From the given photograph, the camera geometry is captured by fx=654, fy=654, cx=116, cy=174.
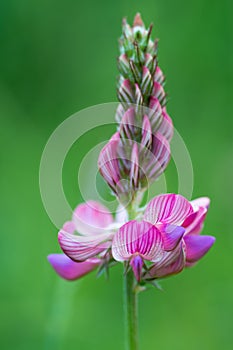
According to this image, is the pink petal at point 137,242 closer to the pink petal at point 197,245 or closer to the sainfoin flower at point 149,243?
the sainfoin flower at point 149,243

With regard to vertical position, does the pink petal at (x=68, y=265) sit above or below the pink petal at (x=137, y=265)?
above

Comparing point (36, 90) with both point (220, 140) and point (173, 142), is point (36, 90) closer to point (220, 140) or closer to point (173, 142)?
point (220, 140)

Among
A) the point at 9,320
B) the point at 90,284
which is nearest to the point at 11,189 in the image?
the point at 90,284

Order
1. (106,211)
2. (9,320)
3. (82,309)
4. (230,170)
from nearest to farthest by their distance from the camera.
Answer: (106,211)
(9,320)
(82,309)
(230,170)

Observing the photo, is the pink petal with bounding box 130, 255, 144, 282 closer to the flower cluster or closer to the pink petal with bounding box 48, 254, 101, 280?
the flower cluster

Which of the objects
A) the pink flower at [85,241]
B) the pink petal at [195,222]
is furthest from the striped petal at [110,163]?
the pink petal at [195,222]

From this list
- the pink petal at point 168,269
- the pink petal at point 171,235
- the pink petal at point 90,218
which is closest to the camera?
the pink petal at point 171,235

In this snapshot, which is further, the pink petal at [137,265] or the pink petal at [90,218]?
the pink petal at [90,218]
